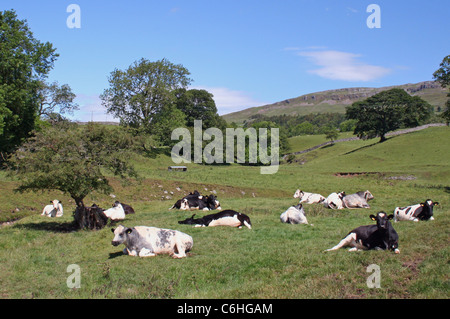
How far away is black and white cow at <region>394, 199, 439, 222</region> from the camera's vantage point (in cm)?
1703

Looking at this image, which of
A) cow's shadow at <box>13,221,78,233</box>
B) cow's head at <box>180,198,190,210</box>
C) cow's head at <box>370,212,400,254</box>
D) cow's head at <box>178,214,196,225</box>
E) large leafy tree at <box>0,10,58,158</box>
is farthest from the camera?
large leafy tree at <box>0,10,58,158</box>

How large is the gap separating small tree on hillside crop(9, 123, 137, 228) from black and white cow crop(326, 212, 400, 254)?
10927 mm

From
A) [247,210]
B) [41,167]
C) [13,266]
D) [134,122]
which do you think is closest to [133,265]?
[13,266]

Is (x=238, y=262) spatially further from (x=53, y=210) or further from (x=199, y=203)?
(x=53, y=210)

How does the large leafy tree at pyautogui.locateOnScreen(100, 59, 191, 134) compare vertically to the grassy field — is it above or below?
above

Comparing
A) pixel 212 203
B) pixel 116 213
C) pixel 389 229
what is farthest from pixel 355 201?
pixel 116 213

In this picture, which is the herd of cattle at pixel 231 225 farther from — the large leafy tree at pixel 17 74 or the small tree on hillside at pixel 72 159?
the large leafy tree at pixel 17 74

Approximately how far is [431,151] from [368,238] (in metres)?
59.2

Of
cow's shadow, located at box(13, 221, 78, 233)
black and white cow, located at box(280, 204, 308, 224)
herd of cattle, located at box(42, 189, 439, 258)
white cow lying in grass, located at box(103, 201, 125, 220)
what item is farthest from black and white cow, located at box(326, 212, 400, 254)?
white cow lying in grass, located at box(103, 201, 125, 220)

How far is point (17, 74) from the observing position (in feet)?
131

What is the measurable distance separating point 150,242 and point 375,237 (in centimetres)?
685

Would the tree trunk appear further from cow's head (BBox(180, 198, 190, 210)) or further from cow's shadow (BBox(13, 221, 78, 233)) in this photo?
cow's head (BBox(180, 198, 190, 210))

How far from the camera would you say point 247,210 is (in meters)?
21.7
